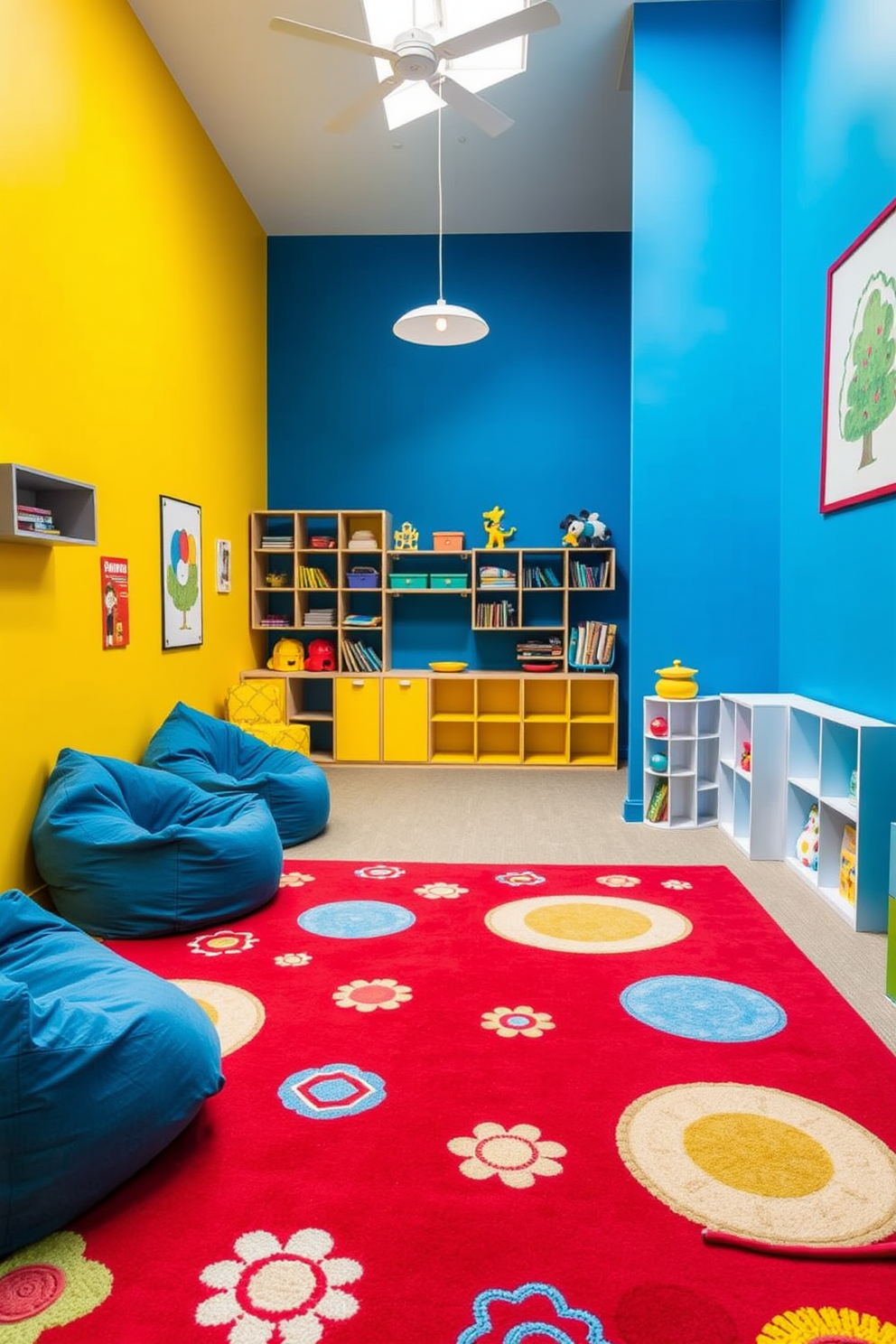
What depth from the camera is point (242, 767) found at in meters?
5.18

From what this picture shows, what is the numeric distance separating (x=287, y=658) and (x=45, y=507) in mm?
3509

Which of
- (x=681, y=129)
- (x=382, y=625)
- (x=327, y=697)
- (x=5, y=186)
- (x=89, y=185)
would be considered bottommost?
(x=327, y=697)

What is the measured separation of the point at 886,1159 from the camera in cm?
195

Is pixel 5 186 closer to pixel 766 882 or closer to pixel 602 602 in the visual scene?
pixel 766 882

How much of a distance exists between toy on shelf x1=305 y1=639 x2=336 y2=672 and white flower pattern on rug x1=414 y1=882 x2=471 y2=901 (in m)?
3.52

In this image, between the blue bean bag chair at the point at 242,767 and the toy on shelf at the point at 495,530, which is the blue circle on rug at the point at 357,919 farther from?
the toy on shelf at the point at 495,530

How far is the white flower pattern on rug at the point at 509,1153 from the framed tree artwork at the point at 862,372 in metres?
2.76

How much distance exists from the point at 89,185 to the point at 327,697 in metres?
4.22

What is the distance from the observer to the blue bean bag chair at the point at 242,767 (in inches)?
177

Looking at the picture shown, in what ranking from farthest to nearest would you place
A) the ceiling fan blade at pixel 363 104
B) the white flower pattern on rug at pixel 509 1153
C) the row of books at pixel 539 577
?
the row of books at pixel 539 577 < the ceiling fan blade at pixel 363 104 < the white flower pattern on rug at pixel 509 1153

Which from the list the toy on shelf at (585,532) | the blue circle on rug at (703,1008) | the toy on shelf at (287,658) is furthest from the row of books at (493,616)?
the blue circle on rug at (703,1008)

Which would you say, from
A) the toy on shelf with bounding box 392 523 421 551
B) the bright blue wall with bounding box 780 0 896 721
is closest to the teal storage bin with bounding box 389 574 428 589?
the toy on shelf with bounding box 392 523 421 551

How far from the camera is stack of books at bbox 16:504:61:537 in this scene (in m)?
3.34

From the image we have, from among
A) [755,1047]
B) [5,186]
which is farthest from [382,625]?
[755,1047]
